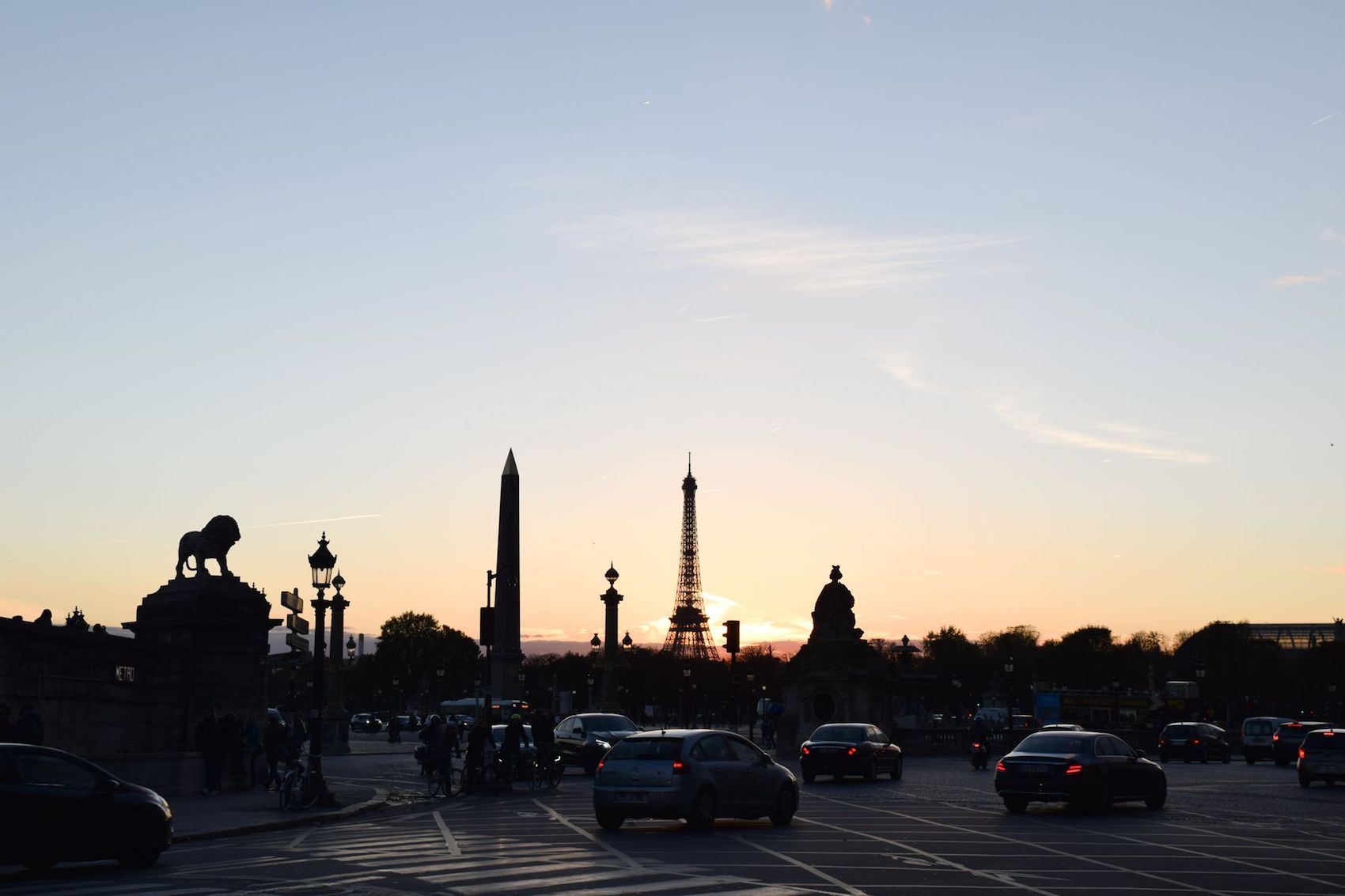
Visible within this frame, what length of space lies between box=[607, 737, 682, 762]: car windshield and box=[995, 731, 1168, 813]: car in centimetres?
746

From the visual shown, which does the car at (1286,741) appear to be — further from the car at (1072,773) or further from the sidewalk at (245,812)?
the sidewalk at (245,812)

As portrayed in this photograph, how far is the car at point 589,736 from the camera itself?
146 ft

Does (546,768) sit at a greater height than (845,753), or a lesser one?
lesser

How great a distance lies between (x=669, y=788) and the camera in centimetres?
2386

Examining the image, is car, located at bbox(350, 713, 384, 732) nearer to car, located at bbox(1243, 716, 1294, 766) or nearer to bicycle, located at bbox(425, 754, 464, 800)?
car, located at bbox(1243, 716, 1294, 766)

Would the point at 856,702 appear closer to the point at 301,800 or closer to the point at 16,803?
the point at 301,800

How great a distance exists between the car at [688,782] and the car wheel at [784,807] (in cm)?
1

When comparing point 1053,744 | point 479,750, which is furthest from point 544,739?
point 1053,744

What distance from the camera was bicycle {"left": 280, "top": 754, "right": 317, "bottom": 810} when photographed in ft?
92.7

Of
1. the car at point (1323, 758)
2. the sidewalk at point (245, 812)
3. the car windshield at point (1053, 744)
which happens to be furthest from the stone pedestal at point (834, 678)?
the car windshield at point (1053, 744)

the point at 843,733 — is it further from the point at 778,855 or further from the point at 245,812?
the point at 778,855

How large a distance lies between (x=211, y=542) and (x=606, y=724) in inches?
565

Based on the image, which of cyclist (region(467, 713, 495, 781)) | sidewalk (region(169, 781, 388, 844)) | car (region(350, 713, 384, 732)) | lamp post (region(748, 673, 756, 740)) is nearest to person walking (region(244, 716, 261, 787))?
sidewalk (region(169, 781, 388, 844))

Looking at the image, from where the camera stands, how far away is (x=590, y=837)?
75.2ft
